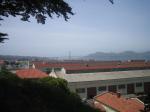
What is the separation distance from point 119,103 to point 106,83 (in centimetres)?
2104

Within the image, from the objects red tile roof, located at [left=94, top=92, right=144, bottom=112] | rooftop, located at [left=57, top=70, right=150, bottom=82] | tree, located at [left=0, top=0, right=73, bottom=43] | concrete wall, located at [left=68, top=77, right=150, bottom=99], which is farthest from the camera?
rooftop, located at [left=57, top=70, right=150, bottom=82]

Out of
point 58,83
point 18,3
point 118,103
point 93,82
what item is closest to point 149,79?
point 93,82

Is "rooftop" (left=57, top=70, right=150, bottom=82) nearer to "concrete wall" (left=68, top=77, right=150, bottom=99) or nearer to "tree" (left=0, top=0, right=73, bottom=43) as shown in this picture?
"concrete wall" (left=68, top=77, right=150, bottom=99)

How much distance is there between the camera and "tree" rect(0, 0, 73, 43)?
29.3 ft

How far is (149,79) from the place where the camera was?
53.8 meters

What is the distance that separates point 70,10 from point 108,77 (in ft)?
132

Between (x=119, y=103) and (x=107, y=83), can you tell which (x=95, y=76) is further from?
(x=119, y=103)

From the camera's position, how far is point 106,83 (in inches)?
1850

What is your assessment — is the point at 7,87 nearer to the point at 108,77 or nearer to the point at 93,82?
the point at 93,82

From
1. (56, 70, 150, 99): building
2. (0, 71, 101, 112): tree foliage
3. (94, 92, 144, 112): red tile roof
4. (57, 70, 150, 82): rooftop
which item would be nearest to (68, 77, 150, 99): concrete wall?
(56, 70, 150, 99): building

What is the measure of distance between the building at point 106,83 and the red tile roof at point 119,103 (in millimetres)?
14614

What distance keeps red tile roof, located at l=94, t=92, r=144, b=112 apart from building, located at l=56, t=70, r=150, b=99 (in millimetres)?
14614

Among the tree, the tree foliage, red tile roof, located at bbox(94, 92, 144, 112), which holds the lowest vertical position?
red tile roof, located at bbox(94, 92, 144, 112)

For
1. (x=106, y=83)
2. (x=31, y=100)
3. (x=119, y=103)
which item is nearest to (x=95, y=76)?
(x=106, y=83)
